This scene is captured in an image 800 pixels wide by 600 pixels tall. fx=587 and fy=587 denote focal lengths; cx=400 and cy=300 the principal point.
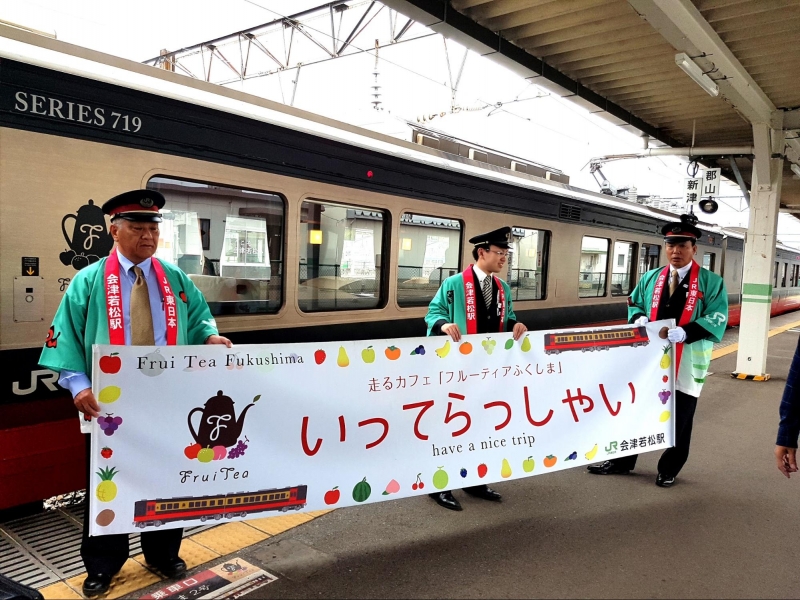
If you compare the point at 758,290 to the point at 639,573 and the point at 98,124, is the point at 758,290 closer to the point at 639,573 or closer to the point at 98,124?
the point at 639,573

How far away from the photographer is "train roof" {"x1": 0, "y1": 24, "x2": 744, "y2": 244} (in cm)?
294

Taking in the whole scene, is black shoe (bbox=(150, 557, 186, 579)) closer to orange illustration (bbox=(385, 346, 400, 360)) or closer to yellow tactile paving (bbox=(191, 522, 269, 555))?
yellow tactile paving (bbox=(191, 522, 269, 555))

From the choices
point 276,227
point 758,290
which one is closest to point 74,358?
point 276,227

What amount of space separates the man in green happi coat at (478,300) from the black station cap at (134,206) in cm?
186

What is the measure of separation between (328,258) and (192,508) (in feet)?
7.62

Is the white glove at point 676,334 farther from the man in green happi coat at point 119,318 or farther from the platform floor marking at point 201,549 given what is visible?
the man in green happi coat at point 119,318

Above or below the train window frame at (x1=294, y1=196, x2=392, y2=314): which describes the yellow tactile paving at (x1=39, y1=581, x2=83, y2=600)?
below

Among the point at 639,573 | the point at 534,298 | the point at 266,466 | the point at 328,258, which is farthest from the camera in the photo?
the point at 534,298

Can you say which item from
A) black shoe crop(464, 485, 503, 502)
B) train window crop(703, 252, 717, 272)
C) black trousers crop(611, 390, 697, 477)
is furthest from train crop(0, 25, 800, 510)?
train window crop(703, 252, 717, 272)

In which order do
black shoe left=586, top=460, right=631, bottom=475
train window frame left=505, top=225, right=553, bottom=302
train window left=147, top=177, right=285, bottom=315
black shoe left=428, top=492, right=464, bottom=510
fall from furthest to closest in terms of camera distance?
train window frame left=505, top=225, right=553, bottom=302 → black shoe left=586, top=460, right=631, bottom=475 → black shoe left=428, top=492, right=464, bottom=510 → train window left=147, top=177, right=285, bottom=315

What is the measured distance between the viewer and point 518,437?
3512mm

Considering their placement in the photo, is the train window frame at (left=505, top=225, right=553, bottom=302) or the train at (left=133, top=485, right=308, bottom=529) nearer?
the train at (left=133, top=485, right=308, bottom=529)

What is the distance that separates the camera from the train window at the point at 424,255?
5219mm

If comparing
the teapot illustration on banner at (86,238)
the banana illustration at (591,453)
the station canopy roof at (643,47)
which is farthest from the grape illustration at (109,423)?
the station canopy roof at (643,47)
